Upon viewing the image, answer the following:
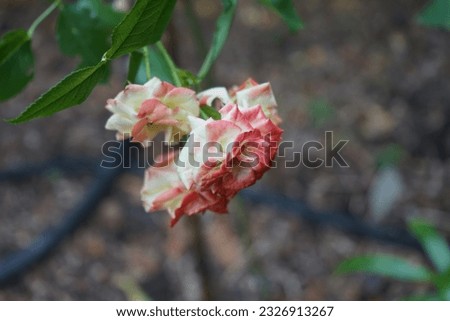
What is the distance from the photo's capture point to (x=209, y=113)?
60 centimetres

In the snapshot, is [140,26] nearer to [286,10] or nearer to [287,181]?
[286,10]

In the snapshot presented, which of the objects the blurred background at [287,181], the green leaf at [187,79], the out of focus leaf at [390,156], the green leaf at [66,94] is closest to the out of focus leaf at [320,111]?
the blurred background at [287,181]

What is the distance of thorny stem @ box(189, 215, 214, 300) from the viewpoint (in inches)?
44.6

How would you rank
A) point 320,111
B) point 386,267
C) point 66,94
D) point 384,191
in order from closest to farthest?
point 66,94
point 386,267
point 384,191
point 320,111

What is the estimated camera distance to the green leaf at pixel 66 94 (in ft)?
1.71

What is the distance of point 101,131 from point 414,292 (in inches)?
45.1

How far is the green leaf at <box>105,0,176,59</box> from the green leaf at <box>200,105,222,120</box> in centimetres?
8

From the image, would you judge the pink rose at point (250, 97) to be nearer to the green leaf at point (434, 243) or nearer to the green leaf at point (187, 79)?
the green leaf at point (187, 79)

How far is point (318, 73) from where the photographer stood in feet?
7.15

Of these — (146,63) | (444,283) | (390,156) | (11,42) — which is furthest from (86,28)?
(390,156)

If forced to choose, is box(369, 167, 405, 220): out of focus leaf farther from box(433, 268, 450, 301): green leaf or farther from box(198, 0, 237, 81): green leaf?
box(198, 0, 237, 81): green leaf

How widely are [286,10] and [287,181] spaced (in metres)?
1.28

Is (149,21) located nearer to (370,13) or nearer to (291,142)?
(291,142)

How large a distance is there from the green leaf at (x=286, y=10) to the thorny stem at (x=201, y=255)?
19.7 inches
